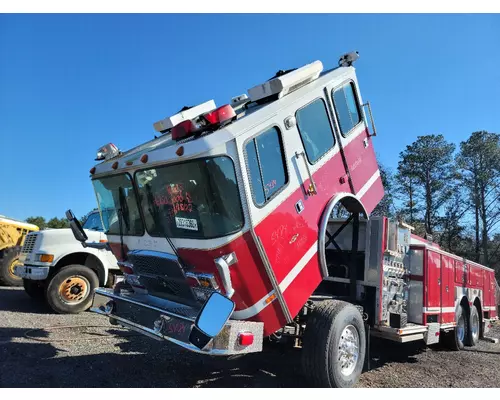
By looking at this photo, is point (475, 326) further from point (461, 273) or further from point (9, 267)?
point (9, 267)

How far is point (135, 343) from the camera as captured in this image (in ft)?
21.6

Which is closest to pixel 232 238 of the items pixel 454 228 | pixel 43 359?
pixel 43 359

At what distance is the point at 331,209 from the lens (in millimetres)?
4883

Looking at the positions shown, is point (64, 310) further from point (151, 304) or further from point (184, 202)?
point (184, 202)

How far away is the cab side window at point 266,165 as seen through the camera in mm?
4133

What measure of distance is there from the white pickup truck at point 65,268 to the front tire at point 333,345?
5671 mm

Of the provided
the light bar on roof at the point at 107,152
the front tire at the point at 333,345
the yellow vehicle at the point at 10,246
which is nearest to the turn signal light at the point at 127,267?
the light bar on roof at the point at 107,152

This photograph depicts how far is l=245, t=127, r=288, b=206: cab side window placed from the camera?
4133 millimetres

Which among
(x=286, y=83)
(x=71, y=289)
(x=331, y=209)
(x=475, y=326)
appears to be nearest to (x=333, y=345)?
(x=331, y=209)

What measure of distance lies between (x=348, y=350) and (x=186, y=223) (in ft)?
7.51

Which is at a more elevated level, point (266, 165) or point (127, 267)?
point (266, 165)

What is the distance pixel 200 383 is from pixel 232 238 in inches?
75.7

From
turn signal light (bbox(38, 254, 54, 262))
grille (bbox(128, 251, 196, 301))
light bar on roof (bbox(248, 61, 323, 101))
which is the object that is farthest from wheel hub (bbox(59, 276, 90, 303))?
light bar on roof (bbox(248, 61, 323, 101))

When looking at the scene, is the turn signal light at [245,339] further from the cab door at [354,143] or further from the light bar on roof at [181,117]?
the light bar on roof at [181,117]
